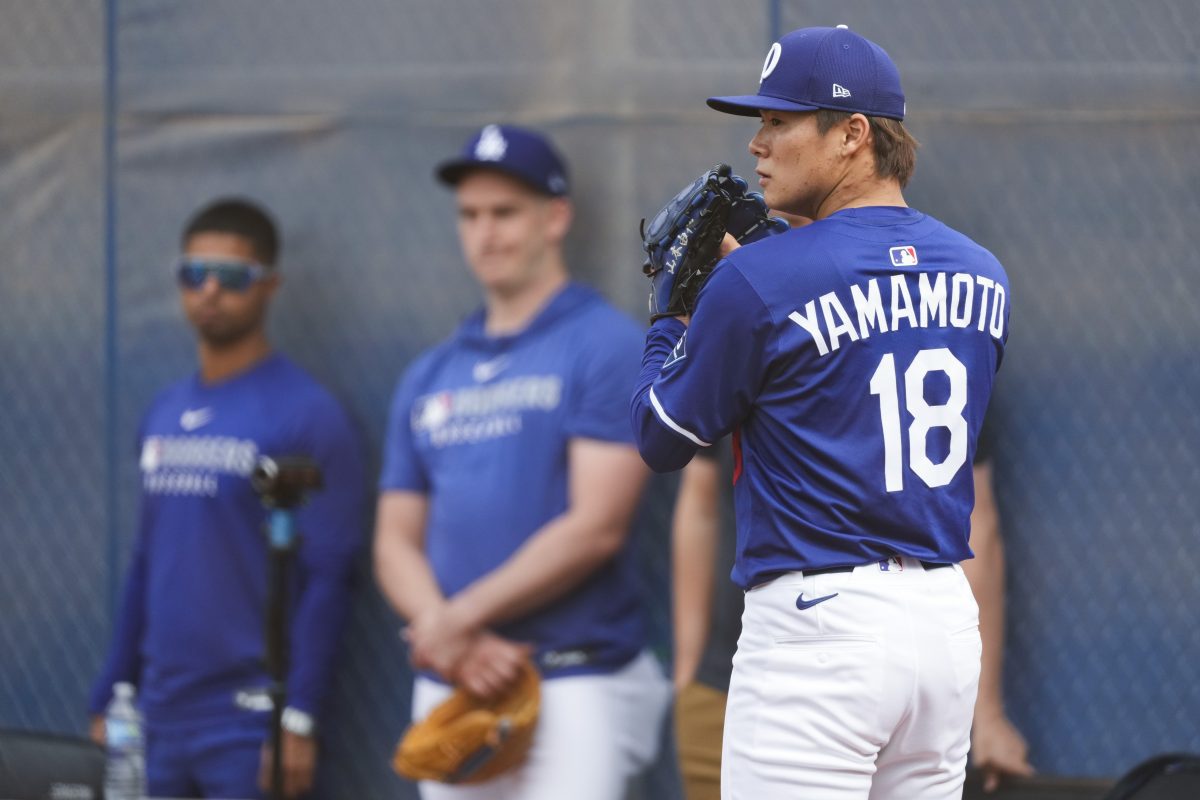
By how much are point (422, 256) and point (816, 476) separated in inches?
95.7

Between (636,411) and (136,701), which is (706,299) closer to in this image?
(636,411)

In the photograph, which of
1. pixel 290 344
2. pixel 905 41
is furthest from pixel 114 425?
pixel 905 41

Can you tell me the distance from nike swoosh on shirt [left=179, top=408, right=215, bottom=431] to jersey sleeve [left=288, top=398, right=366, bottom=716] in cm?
28

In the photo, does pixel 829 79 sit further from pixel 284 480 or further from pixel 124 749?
pixel 124 749

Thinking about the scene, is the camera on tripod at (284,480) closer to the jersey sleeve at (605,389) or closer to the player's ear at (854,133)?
the jersey sleeve at (605,389)

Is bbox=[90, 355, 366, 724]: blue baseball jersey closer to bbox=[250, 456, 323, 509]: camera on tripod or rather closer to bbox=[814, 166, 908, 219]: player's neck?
bbox=[250, 456, 323, 509]: camera on tripod

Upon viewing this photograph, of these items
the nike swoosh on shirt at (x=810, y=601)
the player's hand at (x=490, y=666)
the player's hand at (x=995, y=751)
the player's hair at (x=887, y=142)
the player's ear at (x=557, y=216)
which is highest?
the player's ear at (x=557, y=216)

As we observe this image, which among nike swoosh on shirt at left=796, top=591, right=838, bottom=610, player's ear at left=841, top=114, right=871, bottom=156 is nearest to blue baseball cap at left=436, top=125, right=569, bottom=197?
player's ear at left=841, top=114, right=871, bottom=156

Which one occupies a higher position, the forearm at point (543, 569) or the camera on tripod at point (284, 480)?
the camera on tripod at point (284, 480)

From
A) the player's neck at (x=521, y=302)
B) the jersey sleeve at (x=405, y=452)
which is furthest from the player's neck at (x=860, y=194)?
the jersey sleeve at (x=405, y=452)

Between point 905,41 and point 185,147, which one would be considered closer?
point 905,41

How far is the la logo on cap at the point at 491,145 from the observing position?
13.4 ft

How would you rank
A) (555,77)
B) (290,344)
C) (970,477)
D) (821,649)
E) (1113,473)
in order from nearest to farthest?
(821,649), (970,477), (1113,473), (555,77), (290,344)

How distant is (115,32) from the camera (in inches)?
191
